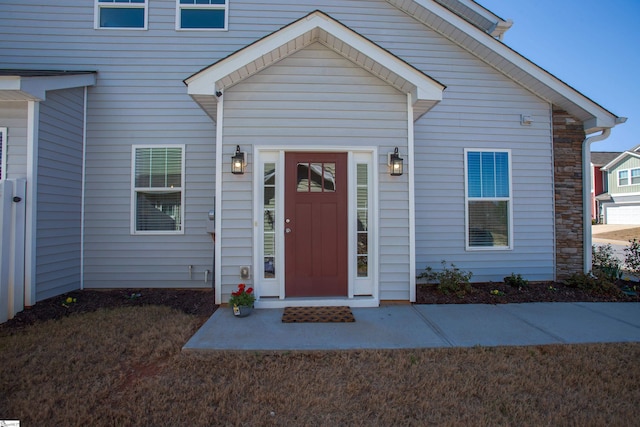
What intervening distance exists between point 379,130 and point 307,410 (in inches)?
139

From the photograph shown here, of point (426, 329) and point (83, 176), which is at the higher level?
point (83, 176)

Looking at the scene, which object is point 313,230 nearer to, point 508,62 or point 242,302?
point 242,302

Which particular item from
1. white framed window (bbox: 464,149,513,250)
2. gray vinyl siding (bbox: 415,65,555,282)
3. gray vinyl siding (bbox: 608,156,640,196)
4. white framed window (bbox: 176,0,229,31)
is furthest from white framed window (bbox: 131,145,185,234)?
gray vinyl siding (bbox: 608,156,640,196)

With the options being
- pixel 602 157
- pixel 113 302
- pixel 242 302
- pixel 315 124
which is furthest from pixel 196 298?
pixel 602 157

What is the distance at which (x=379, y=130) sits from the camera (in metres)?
4.60

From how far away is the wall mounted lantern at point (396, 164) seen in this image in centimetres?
445

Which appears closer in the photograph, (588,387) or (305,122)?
(588,387)

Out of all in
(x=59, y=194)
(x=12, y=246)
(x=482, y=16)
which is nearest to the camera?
(x=12, y=246)

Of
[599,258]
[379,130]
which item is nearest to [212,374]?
[379,130]

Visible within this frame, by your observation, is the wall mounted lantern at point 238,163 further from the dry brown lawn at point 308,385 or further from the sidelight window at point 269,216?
the dry brown lawn at point 308,385

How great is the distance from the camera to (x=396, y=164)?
445 cm

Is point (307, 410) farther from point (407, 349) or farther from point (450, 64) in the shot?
point (450, 64)

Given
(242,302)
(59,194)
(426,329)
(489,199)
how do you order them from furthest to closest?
(489,199) < (59,194) < (242,302) < (426,329)

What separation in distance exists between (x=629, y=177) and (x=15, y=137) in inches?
1268
